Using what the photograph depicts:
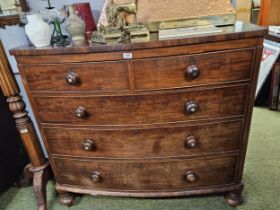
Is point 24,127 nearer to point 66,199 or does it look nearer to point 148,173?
point 66,199

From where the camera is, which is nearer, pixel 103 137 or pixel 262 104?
pixel 103 137

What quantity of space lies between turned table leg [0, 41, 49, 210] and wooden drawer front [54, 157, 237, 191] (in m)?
0.16

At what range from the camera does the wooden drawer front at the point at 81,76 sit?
958 mm

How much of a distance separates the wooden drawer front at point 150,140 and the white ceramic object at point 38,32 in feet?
1.42

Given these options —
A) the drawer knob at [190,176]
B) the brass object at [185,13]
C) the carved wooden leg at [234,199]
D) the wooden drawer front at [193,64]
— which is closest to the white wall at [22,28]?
the brass object at [185,13]

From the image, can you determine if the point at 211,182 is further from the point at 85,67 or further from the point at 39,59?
the point at 39,59

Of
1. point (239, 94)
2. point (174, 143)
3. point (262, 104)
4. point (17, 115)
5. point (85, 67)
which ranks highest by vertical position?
point (85, 67)

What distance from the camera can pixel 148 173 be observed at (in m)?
1.20

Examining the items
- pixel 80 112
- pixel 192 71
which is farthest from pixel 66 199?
pixel 192 71

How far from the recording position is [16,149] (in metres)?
1.60

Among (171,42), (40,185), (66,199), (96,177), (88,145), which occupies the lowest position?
(66,199)

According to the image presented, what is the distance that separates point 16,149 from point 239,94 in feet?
4.89

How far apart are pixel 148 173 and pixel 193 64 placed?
2.04 ft

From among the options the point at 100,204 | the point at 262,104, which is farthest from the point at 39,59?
the point at 262,104
